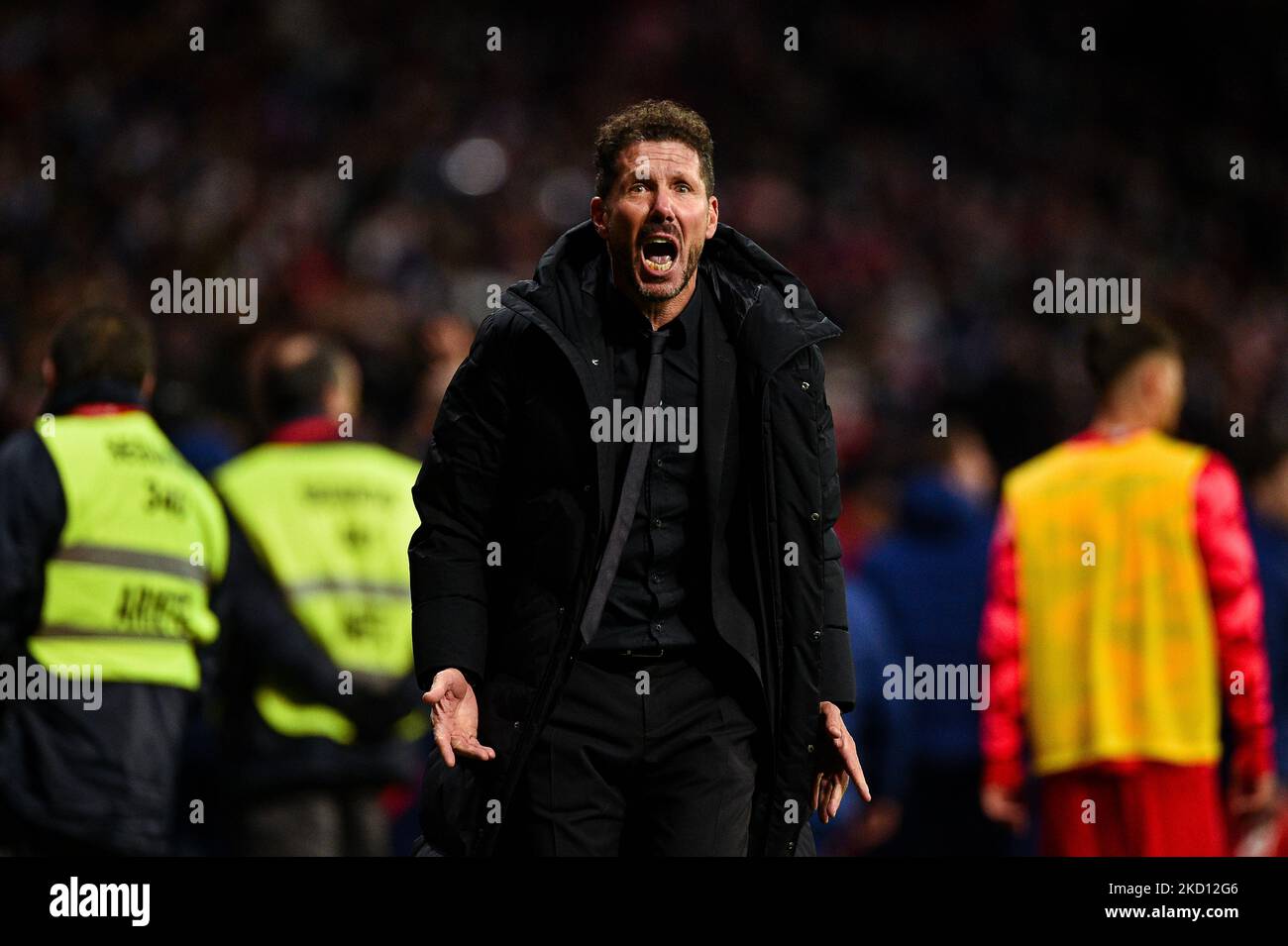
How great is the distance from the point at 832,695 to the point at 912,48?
1782 centimetres

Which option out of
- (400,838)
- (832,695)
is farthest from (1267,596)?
(832,695)

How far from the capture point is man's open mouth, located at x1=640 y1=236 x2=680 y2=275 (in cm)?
371

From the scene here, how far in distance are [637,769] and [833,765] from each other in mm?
403

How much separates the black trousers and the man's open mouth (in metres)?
0.73

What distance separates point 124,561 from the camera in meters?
5.27

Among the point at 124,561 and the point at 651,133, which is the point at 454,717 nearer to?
the point at 651,133

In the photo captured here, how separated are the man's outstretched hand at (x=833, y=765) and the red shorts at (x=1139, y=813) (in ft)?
7.53

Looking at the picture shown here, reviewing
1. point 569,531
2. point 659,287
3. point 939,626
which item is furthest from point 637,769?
point 939,626

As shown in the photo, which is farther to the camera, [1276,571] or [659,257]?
[1276,571]

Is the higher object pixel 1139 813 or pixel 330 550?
pixel 330 550

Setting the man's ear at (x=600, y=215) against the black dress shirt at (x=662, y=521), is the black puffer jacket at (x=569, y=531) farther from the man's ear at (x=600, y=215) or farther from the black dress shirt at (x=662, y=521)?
the man's ear at (x=600, y=215)

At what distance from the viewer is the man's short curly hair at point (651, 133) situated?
372cm
